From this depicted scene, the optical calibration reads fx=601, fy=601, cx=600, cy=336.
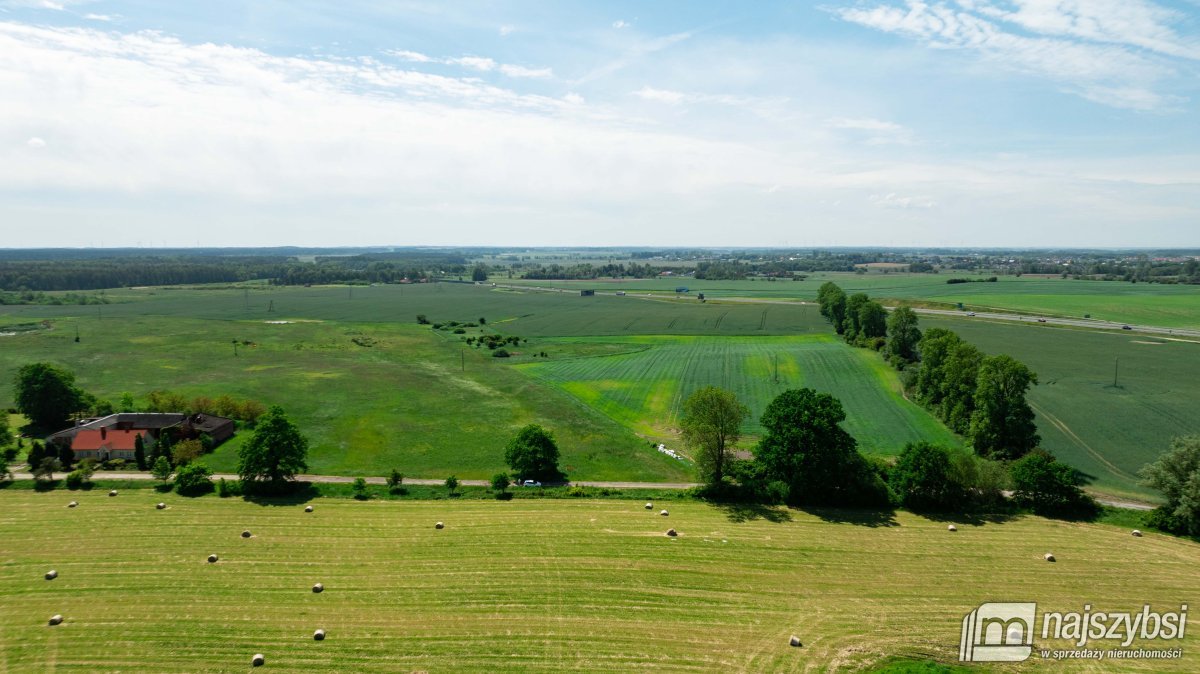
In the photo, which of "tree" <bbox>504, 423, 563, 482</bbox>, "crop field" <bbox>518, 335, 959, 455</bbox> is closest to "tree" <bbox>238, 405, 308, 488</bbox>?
"tree" <bbox>504, 423, 563, 482</bbox>

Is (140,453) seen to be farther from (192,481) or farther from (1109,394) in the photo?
(1109,394)

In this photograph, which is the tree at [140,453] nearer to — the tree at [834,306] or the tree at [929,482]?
the tree at [929,482]

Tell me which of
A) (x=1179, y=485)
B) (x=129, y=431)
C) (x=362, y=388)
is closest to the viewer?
(x=1179, y=485)

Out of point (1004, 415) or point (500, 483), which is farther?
point (1004, 415)

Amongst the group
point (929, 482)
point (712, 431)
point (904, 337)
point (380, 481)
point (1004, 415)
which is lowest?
point (380, 481)

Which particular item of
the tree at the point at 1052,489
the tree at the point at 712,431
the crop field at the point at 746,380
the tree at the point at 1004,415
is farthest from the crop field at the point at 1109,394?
the tree at the point at 712,431

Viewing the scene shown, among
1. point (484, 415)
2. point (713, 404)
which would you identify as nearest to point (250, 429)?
point (484, 415)

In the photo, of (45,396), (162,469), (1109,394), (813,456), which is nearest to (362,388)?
(45,396)
